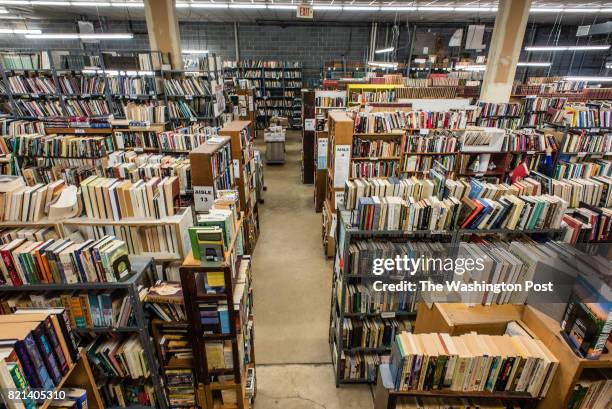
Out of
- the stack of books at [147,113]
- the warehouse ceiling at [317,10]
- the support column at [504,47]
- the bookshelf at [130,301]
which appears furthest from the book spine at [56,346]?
the warehouse ceiling at [317,10]

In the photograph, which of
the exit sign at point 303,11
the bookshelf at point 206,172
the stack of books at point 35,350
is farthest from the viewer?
the exit sign at point 303,11

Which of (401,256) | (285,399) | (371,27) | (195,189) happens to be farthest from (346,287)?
(371,27)

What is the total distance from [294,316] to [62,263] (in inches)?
96.9

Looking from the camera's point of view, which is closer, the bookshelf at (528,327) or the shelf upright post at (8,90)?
the bookshelf at (528,327)

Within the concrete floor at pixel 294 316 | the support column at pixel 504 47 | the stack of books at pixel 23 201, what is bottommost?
the concrete floor at pixel 294 316

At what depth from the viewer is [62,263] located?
7.25 feet

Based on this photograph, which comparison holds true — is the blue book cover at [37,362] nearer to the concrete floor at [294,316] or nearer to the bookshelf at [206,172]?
the concrete floor at [294,316]

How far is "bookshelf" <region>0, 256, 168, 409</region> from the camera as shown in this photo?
6.72 feet

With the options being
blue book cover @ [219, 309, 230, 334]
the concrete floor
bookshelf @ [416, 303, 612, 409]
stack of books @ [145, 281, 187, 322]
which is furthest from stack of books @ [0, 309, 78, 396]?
bookshelf @ [416, 303, 612, 409]

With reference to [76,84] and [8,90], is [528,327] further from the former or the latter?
[8,90]

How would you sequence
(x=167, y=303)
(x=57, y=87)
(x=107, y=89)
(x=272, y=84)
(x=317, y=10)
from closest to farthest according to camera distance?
(x=167, y=303)
(x=107, y=89)
(x=57, y=87)
(x=317, y=10)
(x=272, y=84)


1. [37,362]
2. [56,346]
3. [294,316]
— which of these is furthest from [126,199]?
[294,316]

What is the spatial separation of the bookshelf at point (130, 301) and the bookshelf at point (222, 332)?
403mm

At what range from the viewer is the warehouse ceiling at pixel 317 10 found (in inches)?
357
